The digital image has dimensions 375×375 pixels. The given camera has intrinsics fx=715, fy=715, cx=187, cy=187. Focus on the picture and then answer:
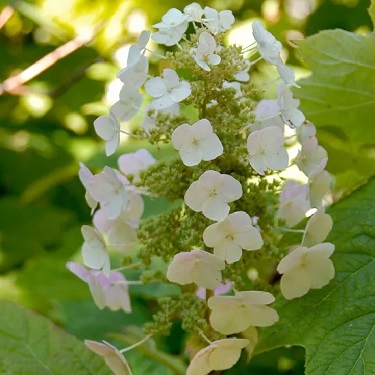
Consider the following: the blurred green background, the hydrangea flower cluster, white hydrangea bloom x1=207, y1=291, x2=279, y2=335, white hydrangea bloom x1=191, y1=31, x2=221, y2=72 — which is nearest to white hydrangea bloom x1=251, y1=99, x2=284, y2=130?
the hydrangea flower cluster

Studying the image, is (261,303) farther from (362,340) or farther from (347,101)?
(347,101)

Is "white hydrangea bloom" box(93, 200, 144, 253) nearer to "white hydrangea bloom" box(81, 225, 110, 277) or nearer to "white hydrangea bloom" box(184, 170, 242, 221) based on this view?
"white hydrangea bloom" box(81, 225, 110, 277)

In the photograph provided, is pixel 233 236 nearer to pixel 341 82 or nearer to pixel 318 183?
pixel 318 183

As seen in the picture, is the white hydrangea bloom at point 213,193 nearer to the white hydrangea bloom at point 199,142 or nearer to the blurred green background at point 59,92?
the white hydrangea bloom at point 199,142

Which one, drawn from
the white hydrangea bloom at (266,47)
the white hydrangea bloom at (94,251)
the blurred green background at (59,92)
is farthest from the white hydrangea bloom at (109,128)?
the blurred green background at (59,92)

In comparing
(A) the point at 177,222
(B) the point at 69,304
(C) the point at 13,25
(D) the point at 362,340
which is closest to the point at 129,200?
(A) the point at 177,222

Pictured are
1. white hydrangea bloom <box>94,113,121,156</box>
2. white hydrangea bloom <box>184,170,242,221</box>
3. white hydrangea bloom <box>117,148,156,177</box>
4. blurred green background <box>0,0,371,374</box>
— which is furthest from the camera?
blurred green background <box>0,0,371,374</box>

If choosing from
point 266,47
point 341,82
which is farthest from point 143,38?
point 341,82
